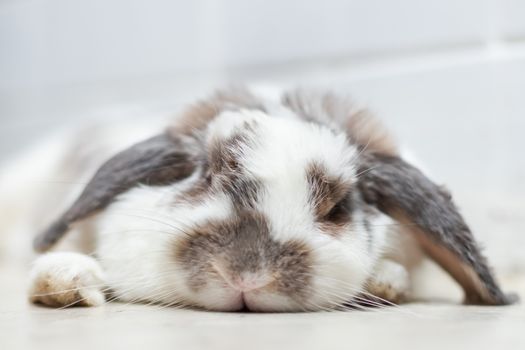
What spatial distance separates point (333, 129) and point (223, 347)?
0.89 meters

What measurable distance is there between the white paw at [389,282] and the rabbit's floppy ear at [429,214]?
10 centimetres

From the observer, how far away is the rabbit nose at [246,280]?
140cm

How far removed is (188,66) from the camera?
3645 millimetres

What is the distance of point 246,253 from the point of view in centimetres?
142

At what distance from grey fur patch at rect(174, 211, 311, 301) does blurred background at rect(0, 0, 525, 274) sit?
81cm

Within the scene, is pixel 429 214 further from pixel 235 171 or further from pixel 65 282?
pixel 65 282

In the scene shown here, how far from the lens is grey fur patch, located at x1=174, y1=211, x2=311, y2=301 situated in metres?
1.42

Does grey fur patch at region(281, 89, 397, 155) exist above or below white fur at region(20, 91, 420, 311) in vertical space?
above

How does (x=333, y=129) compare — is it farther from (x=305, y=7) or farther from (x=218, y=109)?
(x=305, y=7)

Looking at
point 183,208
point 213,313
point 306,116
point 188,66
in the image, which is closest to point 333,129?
point 306,116

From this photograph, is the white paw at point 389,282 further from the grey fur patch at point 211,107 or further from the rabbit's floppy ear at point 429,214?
the grey fur patch at point 211,107

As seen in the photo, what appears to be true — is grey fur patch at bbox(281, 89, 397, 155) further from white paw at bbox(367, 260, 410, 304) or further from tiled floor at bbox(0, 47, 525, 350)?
tiled floor at bbox(0, 47, 525, 350)

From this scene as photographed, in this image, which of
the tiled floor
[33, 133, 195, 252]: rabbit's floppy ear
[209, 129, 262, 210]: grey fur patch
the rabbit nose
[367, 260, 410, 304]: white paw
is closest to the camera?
the tiled floor

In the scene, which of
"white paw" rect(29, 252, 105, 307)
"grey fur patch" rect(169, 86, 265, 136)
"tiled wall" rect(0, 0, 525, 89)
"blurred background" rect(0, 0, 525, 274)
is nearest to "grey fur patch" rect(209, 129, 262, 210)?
"grey fur patch" rect(169, 86, 265, 136)
